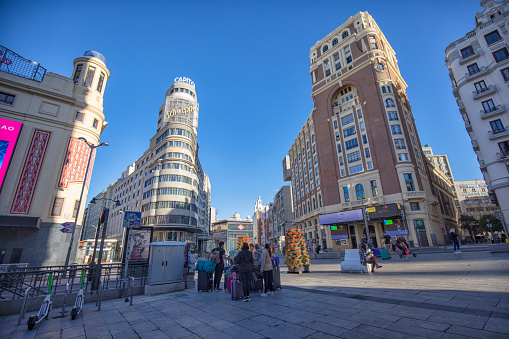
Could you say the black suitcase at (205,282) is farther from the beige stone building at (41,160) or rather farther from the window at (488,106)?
the window at (488,106)

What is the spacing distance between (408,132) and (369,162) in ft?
31.1

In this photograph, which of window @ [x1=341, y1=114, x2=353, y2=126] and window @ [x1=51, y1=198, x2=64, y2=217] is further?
window @ [x1=341, y1=114, x2=353, y2=126]

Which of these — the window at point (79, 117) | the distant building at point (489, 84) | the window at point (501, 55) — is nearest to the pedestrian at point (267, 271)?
the window at point (79, 117)

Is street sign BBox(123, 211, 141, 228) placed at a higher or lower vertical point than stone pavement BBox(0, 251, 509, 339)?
higher

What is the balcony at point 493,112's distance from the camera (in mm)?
29219

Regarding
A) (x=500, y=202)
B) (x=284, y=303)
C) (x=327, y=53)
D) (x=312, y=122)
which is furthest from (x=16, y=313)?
(x=327, y=53)

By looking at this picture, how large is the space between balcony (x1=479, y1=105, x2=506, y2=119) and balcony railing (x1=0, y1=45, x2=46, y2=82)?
190 ft

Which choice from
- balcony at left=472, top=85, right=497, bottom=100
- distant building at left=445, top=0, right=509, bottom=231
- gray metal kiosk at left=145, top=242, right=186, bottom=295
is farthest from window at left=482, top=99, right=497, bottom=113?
gray metal kiosk at left=145, top=242, right=186, bottom=295

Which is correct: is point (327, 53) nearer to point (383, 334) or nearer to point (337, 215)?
point (337, 215)

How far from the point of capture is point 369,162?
40312 millimetres

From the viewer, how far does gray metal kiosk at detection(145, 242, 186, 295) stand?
951 centimetres

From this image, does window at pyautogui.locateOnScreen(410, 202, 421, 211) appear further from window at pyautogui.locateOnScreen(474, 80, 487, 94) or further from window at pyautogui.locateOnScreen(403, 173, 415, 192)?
window at pyautogui.locateOnScreen(474, 80, 487, 94)

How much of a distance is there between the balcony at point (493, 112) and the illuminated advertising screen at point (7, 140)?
57.1 metres

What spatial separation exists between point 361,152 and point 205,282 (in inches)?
1569
